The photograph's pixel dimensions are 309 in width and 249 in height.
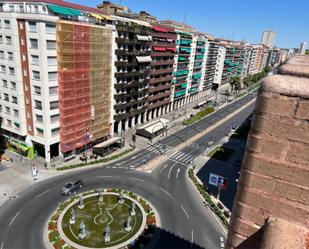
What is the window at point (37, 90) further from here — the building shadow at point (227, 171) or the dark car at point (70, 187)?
the building shadow at point (227, 171)

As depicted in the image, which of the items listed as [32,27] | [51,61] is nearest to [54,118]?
[51,61]

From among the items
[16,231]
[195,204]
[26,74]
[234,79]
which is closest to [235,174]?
[195,204]

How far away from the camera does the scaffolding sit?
51.1 metres

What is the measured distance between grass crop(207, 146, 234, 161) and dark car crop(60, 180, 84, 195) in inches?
1369

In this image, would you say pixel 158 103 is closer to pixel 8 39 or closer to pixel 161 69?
pixel 161 69

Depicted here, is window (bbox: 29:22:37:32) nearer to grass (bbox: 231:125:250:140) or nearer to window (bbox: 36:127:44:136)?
window (bbox: 36:127:44:136)

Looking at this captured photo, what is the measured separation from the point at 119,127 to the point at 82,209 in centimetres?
3535

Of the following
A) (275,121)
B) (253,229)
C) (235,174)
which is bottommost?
(235,174)

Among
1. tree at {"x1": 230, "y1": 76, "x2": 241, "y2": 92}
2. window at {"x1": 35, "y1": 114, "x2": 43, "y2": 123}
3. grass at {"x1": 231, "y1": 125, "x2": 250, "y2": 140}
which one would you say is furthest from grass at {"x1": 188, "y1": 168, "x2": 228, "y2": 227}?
tree at {"x1": 230, "y1": 76, "x2": 241, "y2": 92}

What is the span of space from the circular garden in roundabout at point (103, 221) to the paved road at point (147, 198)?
1.78 meters

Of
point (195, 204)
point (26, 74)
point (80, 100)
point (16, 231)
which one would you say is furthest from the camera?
point (80, 100)

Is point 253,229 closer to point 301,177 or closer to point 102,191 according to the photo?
point 301,177

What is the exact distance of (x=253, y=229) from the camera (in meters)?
5.34

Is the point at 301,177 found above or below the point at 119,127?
above
